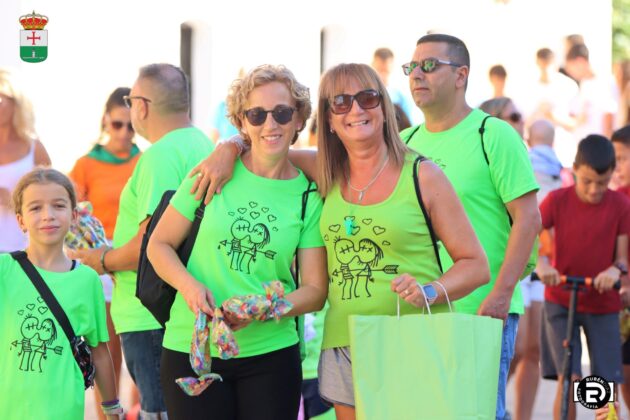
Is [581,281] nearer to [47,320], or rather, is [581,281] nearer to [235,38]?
[47,320]

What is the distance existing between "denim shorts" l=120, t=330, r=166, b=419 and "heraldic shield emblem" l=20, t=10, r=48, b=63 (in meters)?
4.01

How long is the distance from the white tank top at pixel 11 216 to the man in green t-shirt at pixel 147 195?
5.00 ft

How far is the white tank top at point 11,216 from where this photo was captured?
8.14 m

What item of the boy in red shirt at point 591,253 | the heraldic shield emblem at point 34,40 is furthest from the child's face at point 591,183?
the heraldic shield emblem at point 34,40

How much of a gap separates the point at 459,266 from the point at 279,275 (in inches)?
27.3

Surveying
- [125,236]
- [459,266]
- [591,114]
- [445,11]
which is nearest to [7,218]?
[125,236]

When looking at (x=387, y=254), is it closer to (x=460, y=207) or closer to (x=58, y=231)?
(x=460, y=207)

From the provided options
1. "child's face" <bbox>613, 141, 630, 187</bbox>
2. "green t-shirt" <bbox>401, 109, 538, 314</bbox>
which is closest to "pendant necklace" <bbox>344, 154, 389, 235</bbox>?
"green t-shirt" <bbox>401, 109, 538, 314</bbox>

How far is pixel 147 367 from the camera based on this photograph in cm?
671

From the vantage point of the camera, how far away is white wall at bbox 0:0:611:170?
14.2 m

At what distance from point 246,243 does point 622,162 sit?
4653 millimetres

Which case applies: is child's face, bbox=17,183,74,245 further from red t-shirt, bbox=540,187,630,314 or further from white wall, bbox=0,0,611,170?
white wall, bbox=0,0,611,170

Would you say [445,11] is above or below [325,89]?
above

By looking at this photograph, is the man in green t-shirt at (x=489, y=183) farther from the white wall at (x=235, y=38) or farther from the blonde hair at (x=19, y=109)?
the white wall at (x=235, y=38)
